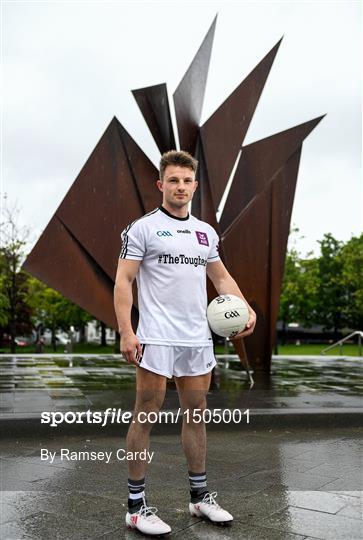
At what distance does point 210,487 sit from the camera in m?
A: 4.18

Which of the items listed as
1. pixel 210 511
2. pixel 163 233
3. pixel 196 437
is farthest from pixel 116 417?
pixel 163 233

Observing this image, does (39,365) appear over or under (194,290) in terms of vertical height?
under

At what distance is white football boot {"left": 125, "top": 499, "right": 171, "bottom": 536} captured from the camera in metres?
3.18

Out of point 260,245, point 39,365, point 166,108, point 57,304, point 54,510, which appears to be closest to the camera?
point 54,510

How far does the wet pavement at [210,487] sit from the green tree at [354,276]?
36.4m

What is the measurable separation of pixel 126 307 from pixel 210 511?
1.19 metres

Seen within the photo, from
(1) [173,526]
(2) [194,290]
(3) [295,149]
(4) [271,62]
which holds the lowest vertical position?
(1) [173,526]

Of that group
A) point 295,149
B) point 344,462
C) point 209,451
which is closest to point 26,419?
point 209,451

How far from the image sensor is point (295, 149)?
36.8 feet

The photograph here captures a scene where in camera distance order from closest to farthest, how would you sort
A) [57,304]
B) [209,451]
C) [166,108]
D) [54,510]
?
[54,510] < [209,451] < [166,108] < [57,304]

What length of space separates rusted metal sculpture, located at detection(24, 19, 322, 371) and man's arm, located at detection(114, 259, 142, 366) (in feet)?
19.9

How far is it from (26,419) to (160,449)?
4.61 ft

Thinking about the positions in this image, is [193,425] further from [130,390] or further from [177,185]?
[130,390]

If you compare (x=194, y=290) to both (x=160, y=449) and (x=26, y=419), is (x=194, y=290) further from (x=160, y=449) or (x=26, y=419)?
(x=26, y=419)
